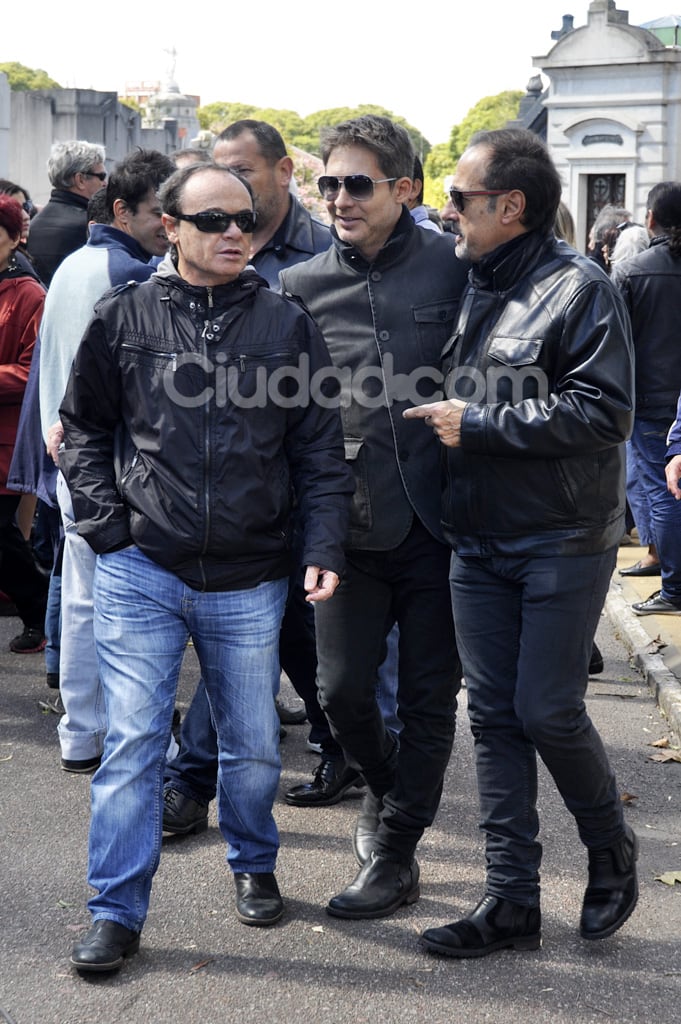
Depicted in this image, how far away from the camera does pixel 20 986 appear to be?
3738mm

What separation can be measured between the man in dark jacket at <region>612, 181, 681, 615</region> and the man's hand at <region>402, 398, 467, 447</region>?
15.9 feet

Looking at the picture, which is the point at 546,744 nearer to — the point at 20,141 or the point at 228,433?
the point at 228,433

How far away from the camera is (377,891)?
4.25 m

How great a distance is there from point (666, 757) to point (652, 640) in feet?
6.18

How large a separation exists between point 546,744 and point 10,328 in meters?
4.00

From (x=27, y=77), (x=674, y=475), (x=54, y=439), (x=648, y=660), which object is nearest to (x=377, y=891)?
(x=54, y=439)

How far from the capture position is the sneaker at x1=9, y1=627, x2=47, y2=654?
7523 millimetres

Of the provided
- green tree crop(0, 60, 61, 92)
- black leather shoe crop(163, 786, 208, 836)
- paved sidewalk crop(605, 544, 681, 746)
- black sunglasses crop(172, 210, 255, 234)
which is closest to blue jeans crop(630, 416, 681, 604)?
paved sidewalk crop(605, 544, 681, 746)

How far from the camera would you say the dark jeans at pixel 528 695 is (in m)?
3.82

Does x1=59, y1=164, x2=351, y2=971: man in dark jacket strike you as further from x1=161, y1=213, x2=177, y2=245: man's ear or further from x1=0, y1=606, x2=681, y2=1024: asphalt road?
x1=0, y1=606, x2=681, y2=1024: asphalt road

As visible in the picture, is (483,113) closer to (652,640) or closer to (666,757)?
(652,640)

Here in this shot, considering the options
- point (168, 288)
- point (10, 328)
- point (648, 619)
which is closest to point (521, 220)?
point (168, 288)

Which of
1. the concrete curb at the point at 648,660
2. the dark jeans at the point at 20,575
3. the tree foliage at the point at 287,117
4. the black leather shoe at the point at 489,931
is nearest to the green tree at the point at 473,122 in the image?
the tree foliage at the point at 287,117

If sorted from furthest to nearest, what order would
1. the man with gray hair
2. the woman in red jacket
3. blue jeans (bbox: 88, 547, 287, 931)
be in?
the man with gray hair → the woman in red jacket → blue jeans (bbox: 88, 547, 287, 931)
